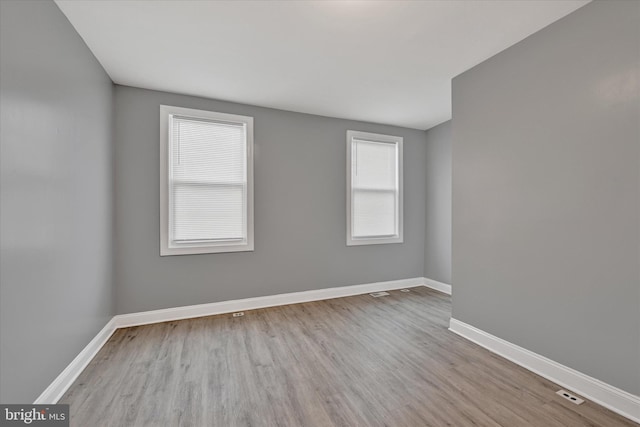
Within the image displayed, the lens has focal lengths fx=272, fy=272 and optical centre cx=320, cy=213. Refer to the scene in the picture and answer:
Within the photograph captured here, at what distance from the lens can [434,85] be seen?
307 cm

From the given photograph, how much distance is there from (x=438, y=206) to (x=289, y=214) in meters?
2.41

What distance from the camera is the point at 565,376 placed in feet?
6.45

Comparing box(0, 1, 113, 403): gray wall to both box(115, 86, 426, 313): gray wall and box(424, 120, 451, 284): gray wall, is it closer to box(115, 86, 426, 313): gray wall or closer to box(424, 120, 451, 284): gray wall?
box(115, 86, 426, 313): gray wall

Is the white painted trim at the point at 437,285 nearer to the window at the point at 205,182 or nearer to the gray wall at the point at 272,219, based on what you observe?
the gray wall at the point at 272,219

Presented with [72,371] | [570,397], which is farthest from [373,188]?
[72,371]

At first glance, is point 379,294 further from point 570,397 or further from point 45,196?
point 45,196

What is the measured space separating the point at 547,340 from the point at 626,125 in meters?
1.59

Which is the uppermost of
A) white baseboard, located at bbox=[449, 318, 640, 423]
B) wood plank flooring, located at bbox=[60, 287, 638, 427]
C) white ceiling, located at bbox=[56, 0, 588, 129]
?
white ceiling, located at bbox=[56, 0, 588, 129]

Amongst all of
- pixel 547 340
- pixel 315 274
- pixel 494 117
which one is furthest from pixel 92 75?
pixel 547 340

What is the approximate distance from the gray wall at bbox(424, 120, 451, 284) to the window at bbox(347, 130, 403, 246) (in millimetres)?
528

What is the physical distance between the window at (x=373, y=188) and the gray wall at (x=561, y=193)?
5.46 feet

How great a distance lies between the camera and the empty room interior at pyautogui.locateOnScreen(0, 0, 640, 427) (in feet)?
5.46

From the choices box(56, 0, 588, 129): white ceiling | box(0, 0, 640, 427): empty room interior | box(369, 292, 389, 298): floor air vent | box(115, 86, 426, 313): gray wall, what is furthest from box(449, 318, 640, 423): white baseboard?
box(56, 0, 588, 129): white ceiling

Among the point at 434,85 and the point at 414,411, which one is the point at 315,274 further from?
the point at 434,85
